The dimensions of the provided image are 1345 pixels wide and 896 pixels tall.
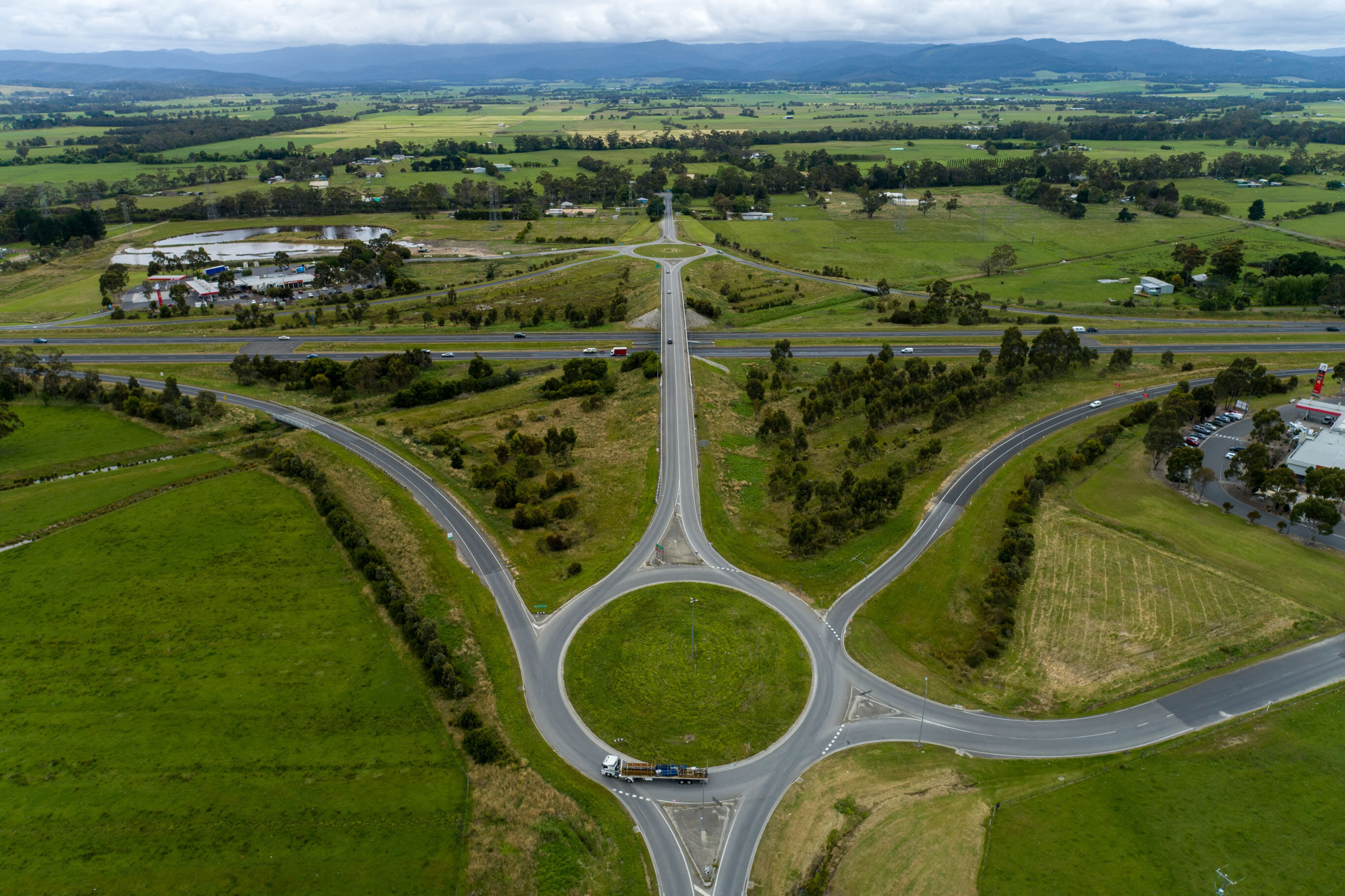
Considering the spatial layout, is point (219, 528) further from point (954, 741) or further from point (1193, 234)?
point (1193, 234)

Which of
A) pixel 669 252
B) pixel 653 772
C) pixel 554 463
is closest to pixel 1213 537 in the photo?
pixel 653 772

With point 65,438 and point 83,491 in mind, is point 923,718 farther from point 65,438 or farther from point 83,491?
point 65,438

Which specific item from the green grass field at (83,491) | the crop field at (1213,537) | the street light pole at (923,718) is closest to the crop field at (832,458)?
the street light pole at (923,718)

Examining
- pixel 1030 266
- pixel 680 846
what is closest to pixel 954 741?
pixel 680 846

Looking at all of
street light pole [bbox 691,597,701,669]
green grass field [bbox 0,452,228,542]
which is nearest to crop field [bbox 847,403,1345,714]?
Answer: street light pole [bbox 691,597,701,669]

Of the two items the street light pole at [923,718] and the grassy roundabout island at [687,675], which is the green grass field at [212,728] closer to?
the grassy roundabout island at [687,675]

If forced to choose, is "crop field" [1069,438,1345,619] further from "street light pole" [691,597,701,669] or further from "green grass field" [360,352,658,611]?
"green grass field" [360,352,658,611]
